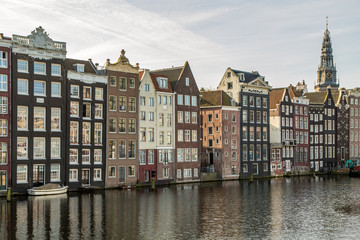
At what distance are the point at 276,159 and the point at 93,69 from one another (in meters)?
52.3

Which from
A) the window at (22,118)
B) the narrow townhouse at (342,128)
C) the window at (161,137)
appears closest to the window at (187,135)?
the window at (161,137)

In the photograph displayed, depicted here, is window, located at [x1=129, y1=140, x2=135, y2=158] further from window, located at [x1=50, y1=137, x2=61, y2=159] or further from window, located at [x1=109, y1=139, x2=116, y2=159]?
window, located at [x1=50, y1=137, x2=61, y2=159]

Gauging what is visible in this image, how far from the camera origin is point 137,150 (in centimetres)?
8694

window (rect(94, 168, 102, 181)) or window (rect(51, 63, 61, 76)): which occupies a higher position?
window (rect(51, 63, 61, 76))

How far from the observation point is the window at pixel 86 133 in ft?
261

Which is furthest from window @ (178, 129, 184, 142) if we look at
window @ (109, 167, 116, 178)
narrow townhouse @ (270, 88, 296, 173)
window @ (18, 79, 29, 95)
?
window @ (18, 79, 29, 95)

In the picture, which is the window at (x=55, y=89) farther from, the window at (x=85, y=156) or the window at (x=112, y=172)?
the window at (x=112, y=172)

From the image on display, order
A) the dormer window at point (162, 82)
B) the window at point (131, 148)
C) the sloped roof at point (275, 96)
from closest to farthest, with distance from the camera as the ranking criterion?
the window at point (131, 148) < the dormer window at point (162, 82) < the sloped roof at point (275, 96)

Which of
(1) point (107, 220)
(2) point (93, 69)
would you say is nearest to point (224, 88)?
(2) point (93, 69)

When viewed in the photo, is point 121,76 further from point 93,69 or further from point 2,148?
point 2,148

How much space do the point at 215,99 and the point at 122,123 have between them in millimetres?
27111

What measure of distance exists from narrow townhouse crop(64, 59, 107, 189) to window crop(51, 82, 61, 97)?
160 centimetres

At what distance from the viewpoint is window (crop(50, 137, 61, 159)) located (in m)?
75.2

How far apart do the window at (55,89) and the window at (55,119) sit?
2186 millimetres
